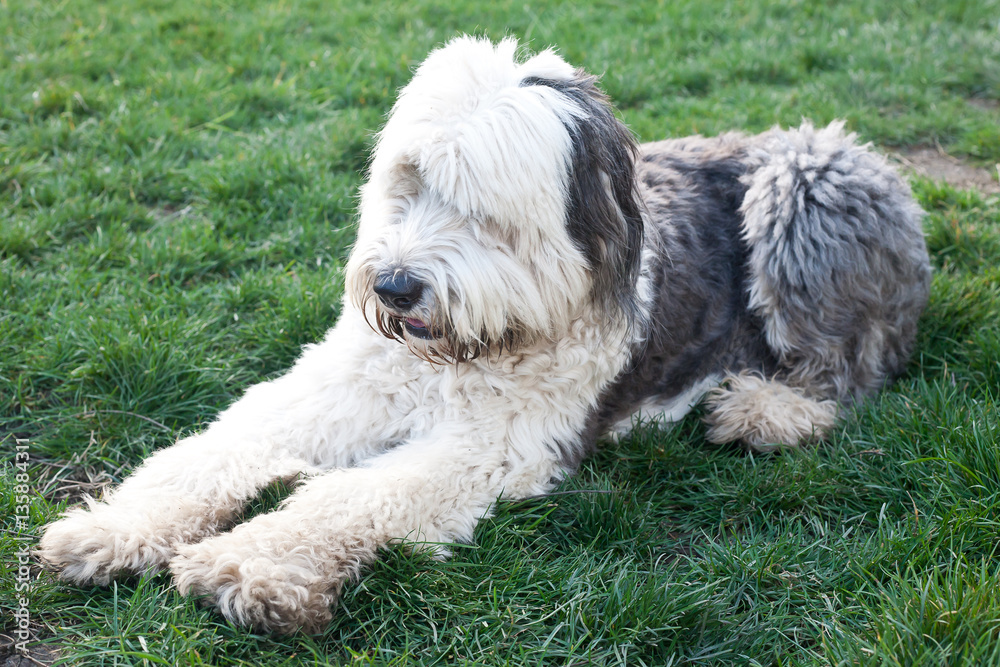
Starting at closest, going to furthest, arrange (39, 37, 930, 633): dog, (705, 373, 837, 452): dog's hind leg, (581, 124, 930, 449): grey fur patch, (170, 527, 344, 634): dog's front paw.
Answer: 1. (170, 527, 344, 634): dog's front paw
2. (39, 37, 930, 633): dog
3. (705, 373, 837, 452): dog's hind leg
4. (581, 124, 930, 449): grey fur patch

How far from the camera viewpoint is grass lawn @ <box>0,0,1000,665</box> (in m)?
2.51

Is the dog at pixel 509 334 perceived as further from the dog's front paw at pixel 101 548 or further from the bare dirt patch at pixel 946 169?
the bare dirt patch at pixel 946 169

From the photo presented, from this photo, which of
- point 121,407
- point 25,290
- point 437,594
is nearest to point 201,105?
point 25,290

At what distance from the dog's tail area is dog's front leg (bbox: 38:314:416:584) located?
172 centimetres

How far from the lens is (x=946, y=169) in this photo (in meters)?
5.38

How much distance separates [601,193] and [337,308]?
169 cm

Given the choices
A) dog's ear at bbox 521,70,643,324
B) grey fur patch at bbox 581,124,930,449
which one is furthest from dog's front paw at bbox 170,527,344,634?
grey fur patch at bbox 581,124,930,449

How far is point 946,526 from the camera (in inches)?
109

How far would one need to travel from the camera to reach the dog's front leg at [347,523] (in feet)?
7.93

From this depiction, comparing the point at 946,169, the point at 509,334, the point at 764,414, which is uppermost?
the point at 509,334

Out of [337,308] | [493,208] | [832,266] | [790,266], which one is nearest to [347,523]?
[493,208]

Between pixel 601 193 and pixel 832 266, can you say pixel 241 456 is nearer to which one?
pixel 601 193

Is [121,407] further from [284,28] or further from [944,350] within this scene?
[284,28]

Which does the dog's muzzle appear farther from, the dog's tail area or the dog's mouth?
the dog's tail area
